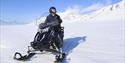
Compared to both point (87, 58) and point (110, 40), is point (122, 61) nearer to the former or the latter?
point (87, 58)

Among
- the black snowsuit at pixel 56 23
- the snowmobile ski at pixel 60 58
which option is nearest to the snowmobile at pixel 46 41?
the black snowsuit at pixel 56 23

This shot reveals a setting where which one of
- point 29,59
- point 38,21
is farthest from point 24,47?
point 29,59

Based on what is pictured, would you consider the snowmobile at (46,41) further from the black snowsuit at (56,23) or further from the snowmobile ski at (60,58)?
the snowmobile ski at (60,58)

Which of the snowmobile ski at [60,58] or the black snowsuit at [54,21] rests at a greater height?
the black snowsuit at [54,21]

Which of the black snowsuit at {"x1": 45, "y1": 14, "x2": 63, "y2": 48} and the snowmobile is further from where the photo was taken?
the black snowsuit at {"x1": 45, "y1": 14, "x2": 63, "y2": 48}

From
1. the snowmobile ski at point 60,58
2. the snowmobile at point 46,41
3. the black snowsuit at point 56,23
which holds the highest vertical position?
the black snowsuit at point 56,23

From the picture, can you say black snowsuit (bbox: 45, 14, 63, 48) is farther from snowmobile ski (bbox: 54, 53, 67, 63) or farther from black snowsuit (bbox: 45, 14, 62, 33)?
snowmobile ski (bbox: 54, 53, 67, 63)

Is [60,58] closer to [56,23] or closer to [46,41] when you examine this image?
[46,41]

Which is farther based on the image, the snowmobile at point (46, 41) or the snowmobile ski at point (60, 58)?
the snowmobile at point (46, 41)

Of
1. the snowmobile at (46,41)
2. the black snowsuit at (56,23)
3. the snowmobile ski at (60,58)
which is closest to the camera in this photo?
the snowmobile ski at (60,58)

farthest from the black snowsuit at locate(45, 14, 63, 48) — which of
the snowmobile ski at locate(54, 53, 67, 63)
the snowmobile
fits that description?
the snowmobile ski at locate(54, 53, 67, 63)

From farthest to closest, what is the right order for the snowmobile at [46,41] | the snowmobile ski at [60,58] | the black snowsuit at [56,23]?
the black snowsuit at [56,23] → the snowmobile at [46,41] → the snowmobile ski at [60,58]

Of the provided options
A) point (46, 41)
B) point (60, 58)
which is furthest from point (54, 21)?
point (60, 58)

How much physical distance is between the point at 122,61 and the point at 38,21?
3494 mm
